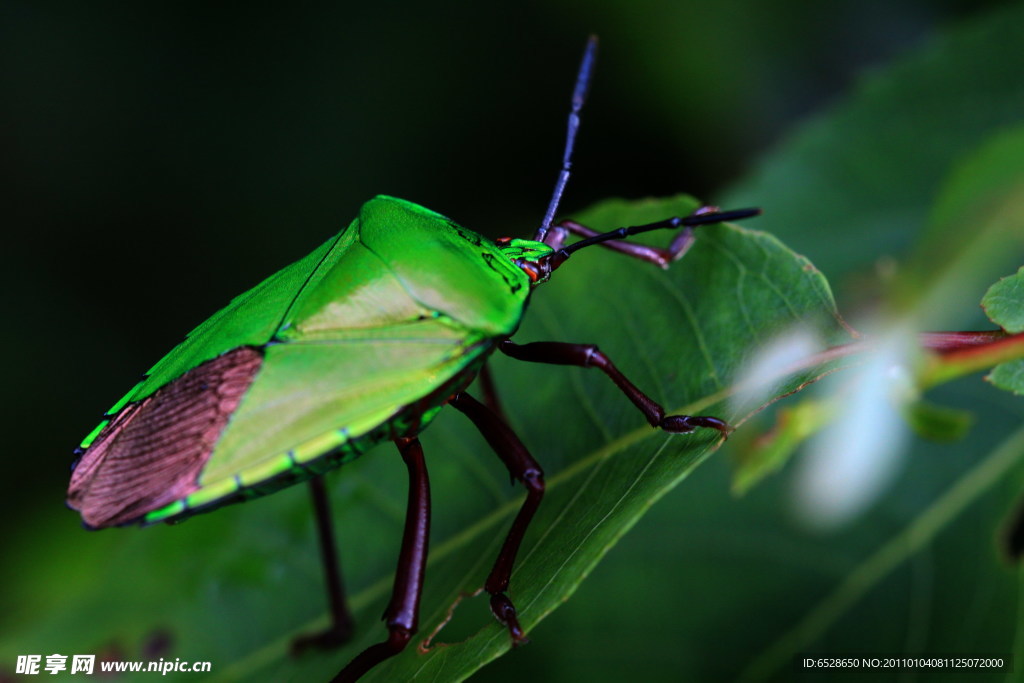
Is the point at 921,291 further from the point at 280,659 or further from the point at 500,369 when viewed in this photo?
the point at 280,659

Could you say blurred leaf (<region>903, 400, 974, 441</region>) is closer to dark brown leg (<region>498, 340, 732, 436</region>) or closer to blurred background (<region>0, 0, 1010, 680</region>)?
dark brown leg (<region>498, 340, 732, 436</region>)

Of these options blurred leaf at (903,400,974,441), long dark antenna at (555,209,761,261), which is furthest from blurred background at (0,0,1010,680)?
blurred leaf at (903,400,974,441)

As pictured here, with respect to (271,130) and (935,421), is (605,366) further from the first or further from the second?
(271,130)

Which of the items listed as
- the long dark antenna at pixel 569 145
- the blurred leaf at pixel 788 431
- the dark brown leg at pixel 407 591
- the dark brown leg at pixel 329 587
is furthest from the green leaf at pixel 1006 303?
the dark brown leg at pixel 329 587

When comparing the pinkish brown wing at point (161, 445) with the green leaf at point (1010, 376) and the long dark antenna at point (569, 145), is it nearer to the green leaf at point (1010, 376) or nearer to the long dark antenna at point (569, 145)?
the long dark antenna at point (569, 145)

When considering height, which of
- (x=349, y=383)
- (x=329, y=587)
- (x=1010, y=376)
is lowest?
(x=329, y=587)

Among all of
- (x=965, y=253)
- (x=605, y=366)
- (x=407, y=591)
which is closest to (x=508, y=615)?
(x=407, y=591)
